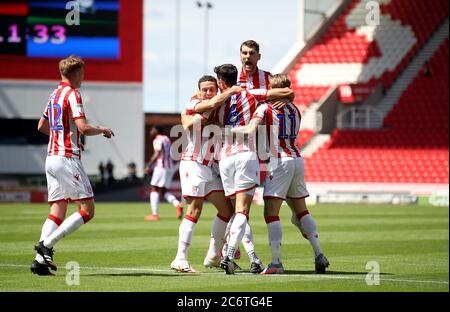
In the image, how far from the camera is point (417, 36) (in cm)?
4166

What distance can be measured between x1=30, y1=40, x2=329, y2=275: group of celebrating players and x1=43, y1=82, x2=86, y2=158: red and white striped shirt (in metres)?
0.01

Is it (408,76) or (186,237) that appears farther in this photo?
(408,76)

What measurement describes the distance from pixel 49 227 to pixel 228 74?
8.78 ft

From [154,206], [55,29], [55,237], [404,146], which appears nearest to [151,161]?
[154,206]

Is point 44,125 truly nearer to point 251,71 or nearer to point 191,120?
point 191,120

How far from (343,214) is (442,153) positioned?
414 inches

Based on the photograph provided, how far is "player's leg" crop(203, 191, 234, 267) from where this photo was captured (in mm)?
12461

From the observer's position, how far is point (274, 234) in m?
12.1

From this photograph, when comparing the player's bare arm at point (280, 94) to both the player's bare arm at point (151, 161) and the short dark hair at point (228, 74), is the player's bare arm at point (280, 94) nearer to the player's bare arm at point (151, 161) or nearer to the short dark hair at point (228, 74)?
the short dark hair at point (228, 74)

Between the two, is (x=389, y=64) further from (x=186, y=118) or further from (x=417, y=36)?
(x=186, y=118)

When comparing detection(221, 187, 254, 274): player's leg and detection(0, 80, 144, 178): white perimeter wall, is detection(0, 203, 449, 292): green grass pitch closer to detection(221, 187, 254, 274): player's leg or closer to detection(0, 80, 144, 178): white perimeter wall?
detection(221, 187, 254, 274): player's leg

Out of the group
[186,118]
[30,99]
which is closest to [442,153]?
[30,99]

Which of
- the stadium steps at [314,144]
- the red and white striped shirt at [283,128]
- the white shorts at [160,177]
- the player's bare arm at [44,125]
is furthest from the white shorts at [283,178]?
the stadium steps at [314,144]

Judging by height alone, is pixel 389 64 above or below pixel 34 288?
above
